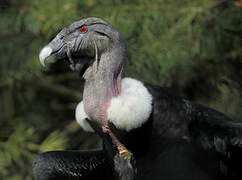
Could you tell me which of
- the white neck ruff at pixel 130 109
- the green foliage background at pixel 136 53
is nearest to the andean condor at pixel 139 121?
the white neck ruff at pixel 130 109

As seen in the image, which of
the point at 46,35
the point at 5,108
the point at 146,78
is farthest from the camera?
the point at 5,108

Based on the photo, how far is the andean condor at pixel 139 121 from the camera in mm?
1925

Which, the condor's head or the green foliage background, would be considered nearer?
the condor's head

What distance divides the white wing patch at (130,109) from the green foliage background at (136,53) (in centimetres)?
150

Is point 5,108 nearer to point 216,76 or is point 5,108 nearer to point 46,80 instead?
point 46,80

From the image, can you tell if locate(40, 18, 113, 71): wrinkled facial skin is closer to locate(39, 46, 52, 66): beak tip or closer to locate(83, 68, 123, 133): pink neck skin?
locate(39, 46, 52, 66): beak tip

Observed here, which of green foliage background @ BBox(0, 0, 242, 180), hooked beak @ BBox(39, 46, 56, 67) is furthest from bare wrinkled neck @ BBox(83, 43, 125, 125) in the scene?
green foliage background @ BBox(0, 0, 242, 180)

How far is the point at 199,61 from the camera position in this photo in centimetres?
405

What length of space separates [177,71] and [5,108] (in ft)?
5.47

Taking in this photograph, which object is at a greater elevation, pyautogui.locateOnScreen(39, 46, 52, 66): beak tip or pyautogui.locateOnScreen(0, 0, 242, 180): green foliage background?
pyautogui.locateOnScreen(39, 46, 52, 66): beak tip

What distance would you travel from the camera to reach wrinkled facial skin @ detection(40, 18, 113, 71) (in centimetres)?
195

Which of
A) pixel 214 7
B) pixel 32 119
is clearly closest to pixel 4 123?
pixel 32 119

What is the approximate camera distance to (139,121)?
1916 millimetres

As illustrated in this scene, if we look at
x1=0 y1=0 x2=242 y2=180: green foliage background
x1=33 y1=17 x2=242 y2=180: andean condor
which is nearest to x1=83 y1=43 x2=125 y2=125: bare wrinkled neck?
x1=33 y1=17 x2=242 y2=180: andean condor
